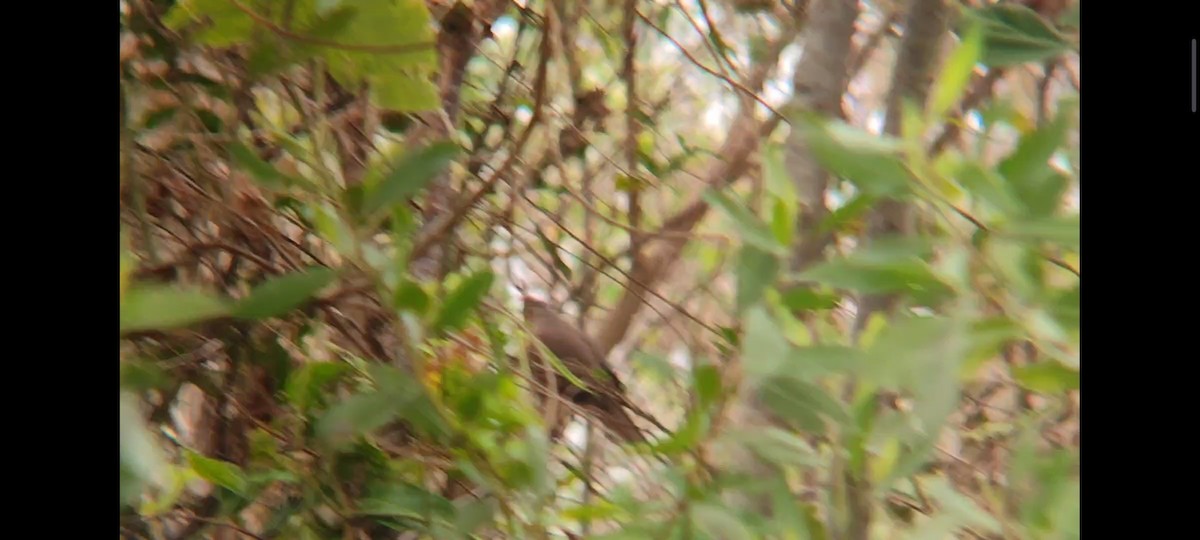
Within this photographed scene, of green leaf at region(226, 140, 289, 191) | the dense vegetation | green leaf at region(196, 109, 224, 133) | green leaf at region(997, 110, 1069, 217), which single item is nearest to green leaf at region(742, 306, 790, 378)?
the dense vegetation

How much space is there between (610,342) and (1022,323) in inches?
19.7

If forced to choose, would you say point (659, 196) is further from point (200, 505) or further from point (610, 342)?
point (200, 505)

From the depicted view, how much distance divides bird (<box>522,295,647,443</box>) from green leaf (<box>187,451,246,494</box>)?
7.9 inches

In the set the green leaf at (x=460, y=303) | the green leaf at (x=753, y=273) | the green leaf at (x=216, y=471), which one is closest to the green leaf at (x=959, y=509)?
the green leaf at (x=753, y=273)

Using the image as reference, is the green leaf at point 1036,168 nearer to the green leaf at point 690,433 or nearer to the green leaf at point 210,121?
the green leaf at point 690,433

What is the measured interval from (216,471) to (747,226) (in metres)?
0.26

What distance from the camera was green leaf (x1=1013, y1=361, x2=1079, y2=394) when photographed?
0.35 meters

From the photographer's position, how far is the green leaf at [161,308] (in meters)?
0.30

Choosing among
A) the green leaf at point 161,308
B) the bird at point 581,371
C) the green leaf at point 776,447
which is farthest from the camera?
the bird at point 581,371

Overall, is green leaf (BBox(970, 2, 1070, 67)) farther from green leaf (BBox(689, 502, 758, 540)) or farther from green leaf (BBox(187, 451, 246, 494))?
green leaf (BBox(187, 451, 246, 494))

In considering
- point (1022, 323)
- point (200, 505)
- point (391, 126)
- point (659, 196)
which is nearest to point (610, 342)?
point (659, 196)

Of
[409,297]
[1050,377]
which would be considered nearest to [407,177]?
[409,297]

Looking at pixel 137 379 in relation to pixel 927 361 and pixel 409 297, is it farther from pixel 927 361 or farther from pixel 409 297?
pixel 927 361

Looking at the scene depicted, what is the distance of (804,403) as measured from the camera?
1.27 feet
